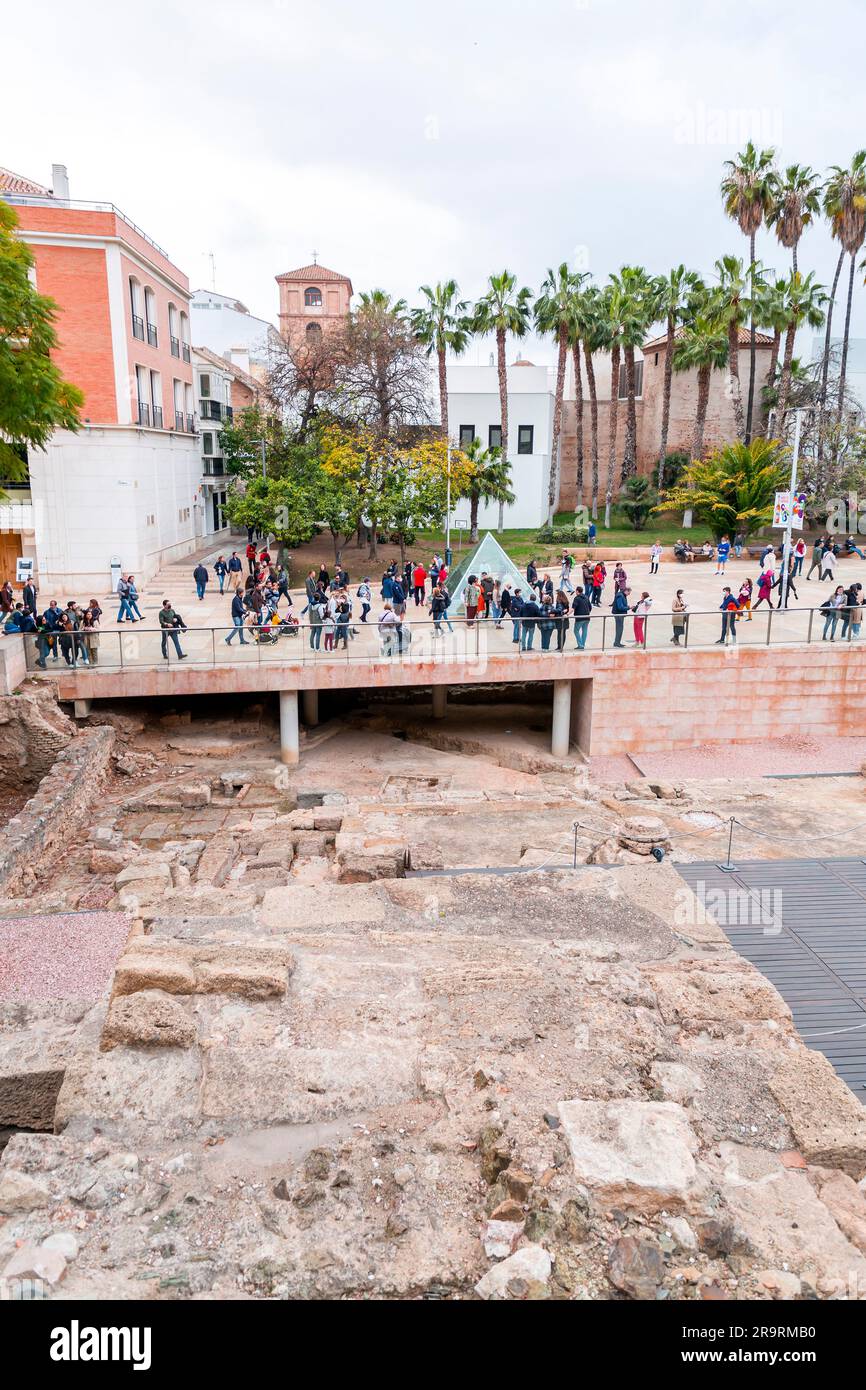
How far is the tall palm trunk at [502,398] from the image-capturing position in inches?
1628

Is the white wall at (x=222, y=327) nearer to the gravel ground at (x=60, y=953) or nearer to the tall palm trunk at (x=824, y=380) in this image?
the tall palm trunk at (x=824, y=380)

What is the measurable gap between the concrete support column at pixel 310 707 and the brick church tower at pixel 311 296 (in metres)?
56.7

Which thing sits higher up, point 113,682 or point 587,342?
point 587,342

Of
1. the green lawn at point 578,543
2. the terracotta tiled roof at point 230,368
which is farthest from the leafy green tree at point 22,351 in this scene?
the terracotta tiled roof at point 230,368

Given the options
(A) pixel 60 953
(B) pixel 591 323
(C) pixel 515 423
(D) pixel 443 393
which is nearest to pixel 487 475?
(D) pixel 443 393

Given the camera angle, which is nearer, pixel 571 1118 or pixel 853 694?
pixel 571 1118

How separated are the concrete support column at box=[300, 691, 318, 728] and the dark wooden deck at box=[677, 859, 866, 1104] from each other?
13150 millimetres

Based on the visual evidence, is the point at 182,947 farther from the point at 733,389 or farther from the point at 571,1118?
the point at 733,389

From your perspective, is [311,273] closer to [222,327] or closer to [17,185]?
[222,327]

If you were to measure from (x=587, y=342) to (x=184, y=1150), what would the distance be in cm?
4301

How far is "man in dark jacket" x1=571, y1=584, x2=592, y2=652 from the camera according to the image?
813 inches

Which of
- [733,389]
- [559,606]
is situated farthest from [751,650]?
[733,389]

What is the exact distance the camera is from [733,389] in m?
41.5

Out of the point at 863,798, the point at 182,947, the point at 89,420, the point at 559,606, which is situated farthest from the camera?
the point at 89,420
